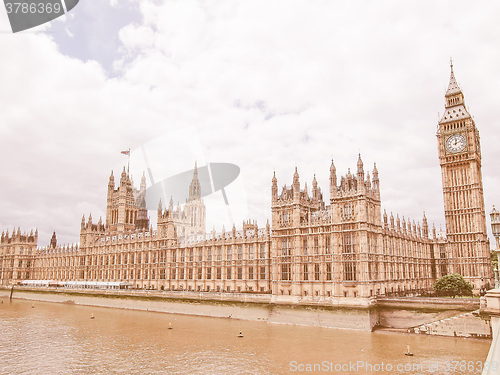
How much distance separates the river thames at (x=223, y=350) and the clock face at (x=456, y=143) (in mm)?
61307

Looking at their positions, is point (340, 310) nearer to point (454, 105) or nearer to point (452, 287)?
point (452, 287)

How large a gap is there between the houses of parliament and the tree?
6.50m

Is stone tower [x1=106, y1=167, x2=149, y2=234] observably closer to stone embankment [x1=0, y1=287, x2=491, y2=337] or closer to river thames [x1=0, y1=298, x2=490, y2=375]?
stone embankment [x1=0, y1=287, x2=491, y2=337]

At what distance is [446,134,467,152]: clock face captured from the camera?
102 m

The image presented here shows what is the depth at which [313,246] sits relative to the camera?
2943 inches

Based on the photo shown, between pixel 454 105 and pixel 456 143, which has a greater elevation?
pixel 454 105

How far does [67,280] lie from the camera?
147875 mm

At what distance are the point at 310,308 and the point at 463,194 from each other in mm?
57435

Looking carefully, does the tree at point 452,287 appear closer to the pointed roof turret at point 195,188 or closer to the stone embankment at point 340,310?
the stone embankment at point 340,310

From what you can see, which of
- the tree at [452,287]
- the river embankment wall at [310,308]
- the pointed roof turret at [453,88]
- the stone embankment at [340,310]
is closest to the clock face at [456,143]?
the pointed roof turret at [453,88]

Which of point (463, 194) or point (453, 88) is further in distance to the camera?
point (453, 88)

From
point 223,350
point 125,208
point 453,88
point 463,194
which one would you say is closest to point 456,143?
point 463,194

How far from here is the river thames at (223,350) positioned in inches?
1718

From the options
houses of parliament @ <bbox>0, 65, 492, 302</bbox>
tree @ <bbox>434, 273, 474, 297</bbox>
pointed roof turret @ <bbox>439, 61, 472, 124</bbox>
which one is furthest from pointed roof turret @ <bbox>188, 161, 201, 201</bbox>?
tree @ <bbox>434, 273, 474, 297</bbox>
